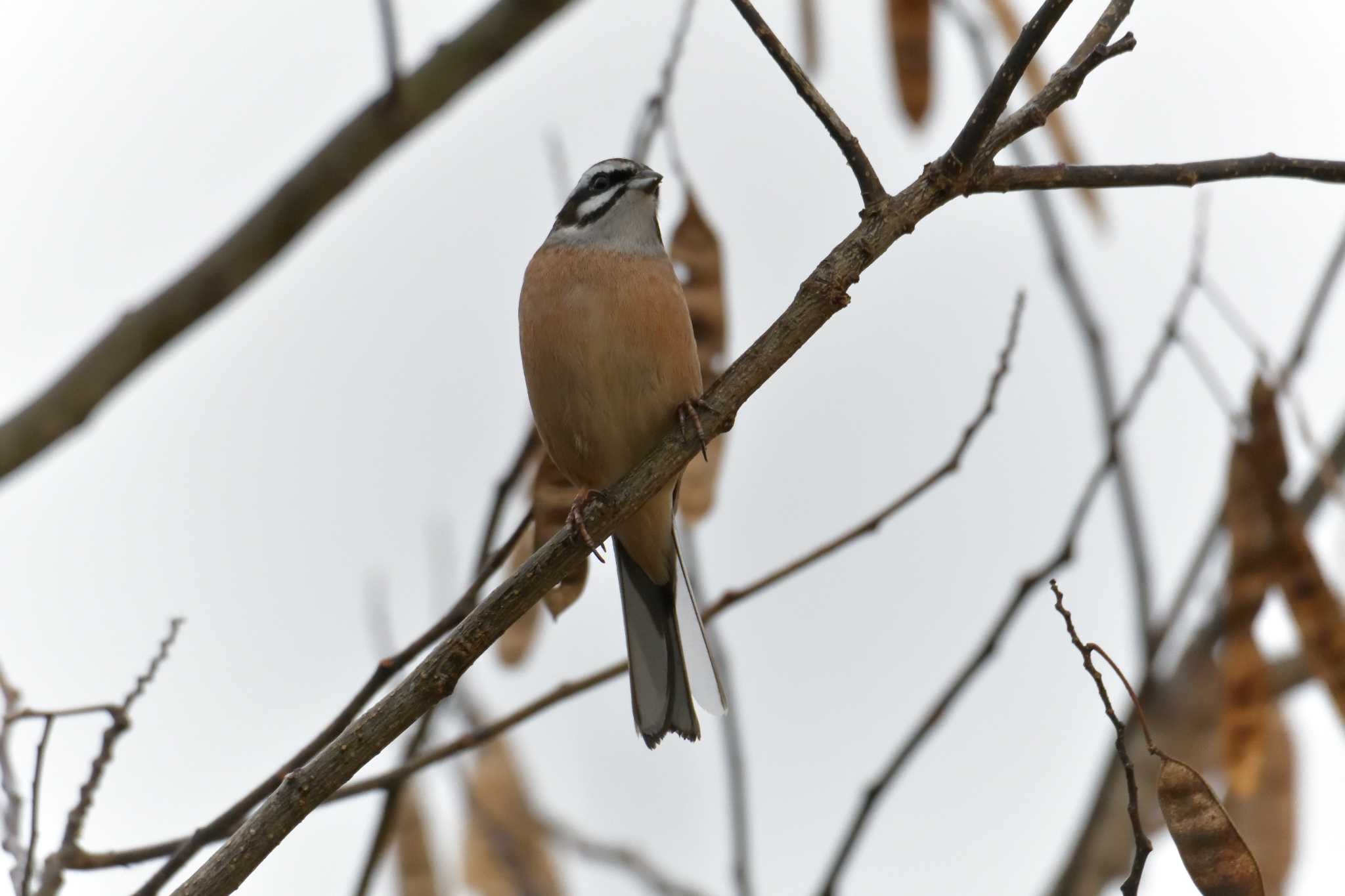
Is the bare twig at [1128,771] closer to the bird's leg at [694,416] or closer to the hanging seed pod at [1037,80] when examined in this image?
the bird's leg at [694,416]

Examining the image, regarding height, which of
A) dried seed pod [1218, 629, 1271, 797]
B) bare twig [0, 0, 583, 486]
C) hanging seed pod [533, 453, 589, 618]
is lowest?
dried seed pod [1218, 629, 1271, 797]

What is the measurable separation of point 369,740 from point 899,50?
10.8 feet

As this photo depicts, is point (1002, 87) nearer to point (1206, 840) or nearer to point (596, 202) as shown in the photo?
point (1206, 840)

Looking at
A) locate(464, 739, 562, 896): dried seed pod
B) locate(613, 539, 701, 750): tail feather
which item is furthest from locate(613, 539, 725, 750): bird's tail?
locate(464, 739, 562, 896): dried seed pod

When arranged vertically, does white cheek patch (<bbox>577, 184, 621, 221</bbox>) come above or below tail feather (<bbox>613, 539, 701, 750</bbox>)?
above

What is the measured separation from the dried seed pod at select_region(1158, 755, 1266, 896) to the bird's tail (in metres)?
1.92

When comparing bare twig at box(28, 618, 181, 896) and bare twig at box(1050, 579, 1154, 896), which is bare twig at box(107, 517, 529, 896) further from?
bare twig at box(1050, 579, 1154, 896)

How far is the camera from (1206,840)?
275 cm

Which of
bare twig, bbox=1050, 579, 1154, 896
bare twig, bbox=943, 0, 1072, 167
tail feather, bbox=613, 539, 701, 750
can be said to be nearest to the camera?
bare twig, bbox=1050, 579, 1154, 896

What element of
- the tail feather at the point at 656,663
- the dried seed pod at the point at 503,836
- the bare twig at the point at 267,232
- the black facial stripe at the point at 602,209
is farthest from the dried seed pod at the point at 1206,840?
the dried seed pod at the point at 503,836

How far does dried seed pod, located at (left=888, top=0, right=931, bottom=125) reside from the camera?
511 centimetres

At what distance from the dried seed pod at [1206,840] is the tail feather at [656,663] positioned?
191cm

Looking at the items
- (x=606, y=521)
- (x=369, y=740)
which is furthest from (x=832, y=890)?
(x=369, y=740)

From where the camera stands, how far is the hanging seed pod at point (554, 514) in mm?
4176
